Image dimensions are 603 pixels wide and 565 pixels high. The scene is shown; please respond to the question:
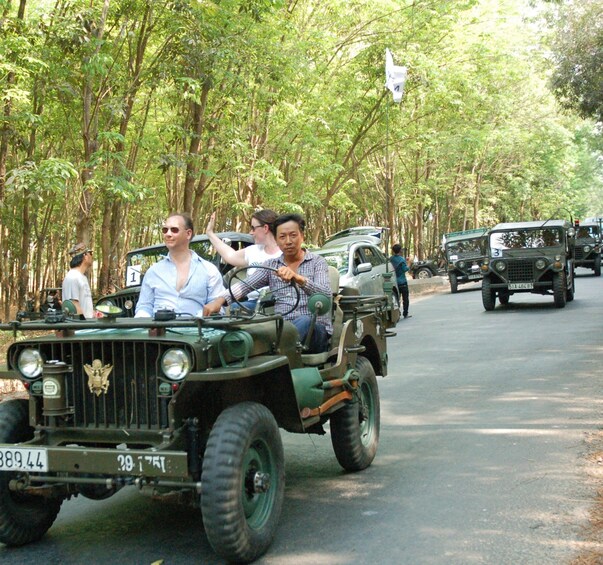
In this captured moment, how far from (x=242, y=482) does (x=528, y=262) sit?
16005mm

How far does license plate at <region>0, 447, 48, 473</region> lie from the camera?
4.32 m

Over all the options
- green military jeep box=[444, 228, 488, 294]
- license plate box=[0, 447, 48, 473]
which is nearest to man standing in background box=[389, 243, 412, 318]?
green military jeep box=[444, 228, 488, 294]

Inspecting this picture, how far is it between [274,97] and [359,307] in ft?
45.0

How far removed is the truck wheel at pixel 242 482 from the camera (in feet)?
13.7

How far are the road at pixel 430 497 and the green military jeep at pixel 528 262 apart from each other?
8.82 metres

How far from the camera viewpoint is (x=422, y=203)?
4134 cm

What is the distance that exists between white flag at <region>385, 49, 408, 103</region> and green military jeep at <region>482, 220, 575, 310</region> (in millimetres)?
5781

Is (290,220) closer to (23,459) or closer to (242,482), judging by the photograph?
(242,482)

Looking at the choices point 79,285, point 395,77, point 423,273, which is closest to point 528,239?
point 395,77

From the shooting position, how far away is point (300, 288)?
5871 millimetres

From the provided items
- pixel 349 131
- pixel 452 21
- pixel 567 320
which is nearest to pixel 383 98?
pixel 349 131

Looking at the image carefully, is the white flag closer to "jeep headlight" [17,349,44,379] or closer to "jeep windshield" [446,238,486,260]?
"jeep windshield" [446,238,486,260]

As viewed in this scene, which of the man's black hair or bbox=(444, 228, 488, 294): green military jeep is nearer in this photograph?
the man's black hair

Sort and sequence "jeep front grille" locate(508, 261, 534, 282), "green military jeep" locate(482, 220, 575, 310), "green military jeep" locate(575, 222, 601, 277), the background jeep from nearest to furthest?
the background jeep → "green military jeep" locate(482, 220, 575, 310) → "jeep front grille" locate(508, 261, 534, 282) → "green military jeep" locate(575, 222, 601, 277)
